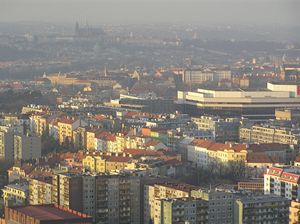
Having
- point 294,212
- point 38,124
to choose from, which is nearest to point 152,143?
point 38,124

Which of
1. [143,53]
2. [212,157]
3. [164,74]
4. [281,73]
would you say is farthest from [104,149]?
[143,53]

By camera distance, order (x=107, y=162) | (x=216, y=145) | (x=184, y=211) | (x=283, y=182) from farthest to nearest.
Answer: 1. (x=216, y=145)
2. (x=107, y=162)
3. (x=283, y=182)
4. (x=184, y=211)

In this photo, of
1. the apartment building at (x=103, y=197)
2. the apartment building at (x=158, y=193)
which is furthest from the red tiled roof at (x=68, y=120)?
the apartment building at (x=158, y=193)

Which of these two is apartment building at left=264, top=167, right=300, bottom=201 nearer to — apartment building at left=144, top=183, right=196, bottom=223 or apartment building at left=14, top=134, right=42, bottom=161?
apartment building at left=144, top=183, right=196, bottom=223

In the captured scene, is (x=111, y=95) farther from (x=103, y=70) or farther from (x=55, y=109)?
(x=103, y=70)

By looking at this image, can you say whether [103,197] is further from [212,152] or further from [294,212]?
[212,152]

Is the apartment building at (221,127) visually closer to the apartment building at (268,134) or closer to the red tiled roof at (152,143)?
the apartment building at (268,134)
